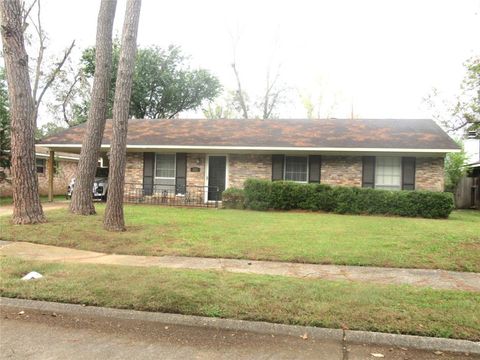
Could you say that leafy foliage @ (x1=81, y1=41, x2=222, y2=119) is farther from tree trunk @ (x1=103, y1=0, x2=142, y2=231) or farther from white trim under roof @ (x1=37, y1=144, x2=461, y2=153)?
tree trunk @ (x1=103, y1=0, x2=142, y2=231)

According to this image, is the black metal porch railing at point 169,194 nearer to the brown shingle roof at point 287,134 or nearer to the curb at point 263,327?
the brown shingle roof at point 287,134

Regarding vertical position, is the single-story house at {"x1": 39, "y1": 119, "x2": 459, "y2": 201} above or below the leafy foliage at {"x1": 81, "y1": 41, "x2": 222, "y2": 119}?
below

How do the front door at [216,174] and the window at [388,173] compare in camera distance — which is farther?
the front door at [216,174]

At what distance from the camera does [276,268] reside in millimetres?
7102

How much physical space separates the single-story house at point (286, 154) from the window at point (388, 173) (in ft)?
0.13

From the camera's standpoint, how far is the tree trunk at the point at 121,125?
986 cm

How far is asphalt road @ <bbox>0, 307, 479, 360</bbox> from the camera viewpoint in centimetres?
385

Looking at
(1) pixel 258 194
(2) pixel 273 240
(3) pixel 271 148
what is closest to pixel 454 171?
(3) pixel 271 148

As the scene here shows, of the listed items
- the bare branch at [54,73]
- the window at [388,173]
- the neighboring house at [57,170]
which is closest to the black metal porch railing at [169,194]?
the window at [388,173]

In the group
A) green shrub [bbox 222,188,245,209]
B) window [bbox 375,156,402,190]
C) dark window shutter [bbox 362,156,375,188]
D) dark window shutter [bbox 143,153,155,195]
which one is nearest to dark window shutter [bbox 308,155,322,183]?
dark window shutter [bbox 362,156,375,188]

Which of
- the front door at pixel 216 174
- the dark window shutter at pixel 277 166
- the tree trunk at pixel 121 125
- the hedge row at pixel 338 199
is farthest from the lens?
the front door at pixel 216 174

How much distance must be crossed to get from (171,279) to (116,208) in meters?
4.60

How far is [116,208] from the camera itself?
9.91 metres

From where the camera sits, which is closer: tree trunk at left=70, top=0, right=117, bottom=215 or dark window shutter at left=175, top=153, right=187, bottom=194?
tree trunk at left=70, top=0, right=117, bottom=215
